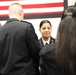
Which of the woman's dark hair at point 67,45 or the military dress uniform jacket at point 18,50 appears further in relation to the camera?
the military dress uniform jacket at point 18,50

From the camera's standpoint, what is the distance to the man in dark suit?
191 centimetres

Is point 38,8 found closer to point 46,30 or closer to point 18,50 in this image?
point 46,30

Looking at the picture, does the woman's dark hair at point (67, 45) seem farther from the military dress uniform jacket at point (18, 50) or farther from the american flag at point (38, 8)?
the american flag at point (38, 8)

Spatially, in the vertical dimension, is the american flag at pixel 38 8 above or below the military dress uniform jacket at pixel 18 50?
above

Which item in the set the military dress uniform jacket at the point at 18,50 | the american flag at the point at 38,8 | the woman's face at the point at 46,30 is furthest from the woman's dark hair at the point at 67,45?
the american flag at the point at 38,8

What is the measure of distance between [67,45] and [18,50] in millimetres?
809

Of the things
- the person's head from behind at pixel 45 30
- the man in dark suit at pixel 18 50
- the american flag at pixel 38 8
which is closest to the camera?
the man in dark suit at pixel 18 50

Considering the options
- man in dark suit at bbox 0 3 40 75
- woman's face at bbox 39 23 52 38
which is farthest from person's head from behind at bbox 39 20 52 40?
man in dark suit at bbox 0 3 40 75

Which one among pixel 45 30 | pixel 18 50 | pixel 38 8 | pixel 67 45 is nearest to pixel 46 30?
pixel 45 30

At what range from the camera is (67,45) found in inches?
46.8

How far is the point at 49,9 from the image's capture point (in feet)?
13.6

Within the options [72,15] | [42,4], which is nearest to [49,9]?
[42,4]

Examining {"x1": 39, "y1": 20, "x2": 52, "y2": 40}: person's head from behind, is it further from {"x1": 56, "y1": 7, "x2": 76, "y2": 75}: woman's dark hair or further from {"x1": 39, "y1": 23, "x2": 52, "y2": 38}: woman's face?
{"x1": 56, "y1": 7, "x2": 76, "y2": 75}: woman's dark hair

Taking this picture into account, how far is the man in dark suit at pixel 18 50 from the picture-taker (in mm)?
1913
